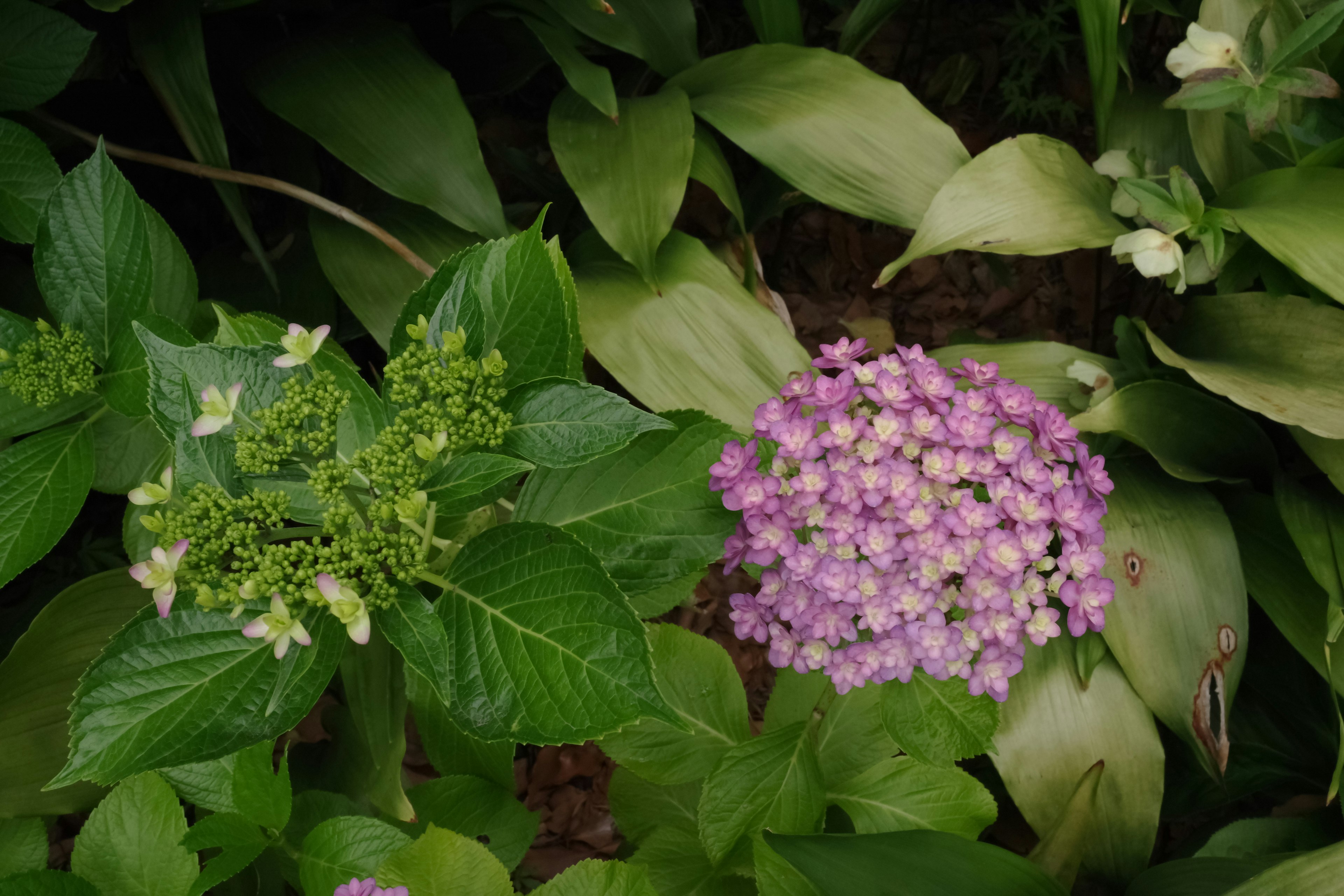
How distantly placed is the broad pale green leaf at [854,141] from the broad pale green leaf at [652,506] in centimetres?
51

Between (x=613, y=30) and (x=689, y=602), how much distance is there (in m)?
0.88

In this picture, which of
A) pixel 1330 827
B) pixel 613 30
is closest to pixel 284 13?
pixel 613 30

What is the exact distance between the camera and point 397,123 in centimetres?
121

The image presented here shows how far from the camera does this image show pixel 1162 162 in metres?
1.34

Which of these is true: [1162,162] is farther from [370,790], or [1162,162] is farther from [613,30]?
[370,790]

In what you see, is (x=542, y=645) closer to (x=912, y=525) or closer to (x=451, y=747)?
(x=912, y=525)

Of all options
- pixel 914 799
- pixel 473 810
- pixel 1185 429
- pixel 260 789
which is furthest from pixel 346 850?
pixel 1185 429

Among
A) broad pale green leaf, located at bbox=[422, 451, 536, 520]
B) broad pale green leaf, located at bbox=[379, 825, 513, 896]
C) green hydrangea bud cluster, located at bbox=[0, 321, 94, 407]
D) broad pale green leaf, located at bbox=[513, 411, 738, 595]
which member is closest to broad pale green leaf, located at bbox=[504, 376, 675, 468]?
broad pale green leaf, located at bbox=[422, 451, 536, 520]

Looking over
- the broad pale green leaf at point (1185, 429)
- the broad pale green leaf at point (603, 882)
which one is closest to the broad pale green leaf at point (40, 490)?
the broad pale green leaf at point (603, 882)

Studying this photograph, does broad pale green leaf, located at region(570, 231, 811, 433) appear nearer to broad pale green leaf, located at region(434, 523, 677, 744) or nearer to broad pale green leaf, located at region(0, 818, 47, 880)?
broad pale green leaf, located at region(434, 523, 677, 744)

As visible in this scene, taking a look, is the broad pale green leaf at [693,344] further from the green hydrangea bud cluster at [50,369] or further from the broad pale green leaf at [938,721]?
the green hydrangea bud cluster at [50,369]

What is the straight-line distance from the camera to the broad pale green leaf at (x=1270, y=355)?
103cm

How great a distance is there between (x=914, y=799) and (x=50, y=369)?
1.07 m

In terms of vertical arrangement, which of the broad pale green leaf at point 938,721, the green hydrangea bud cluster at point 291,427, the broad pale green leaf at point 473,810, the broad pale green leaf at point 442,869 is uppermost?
the green hydrangea bud cluster at point 291,427
